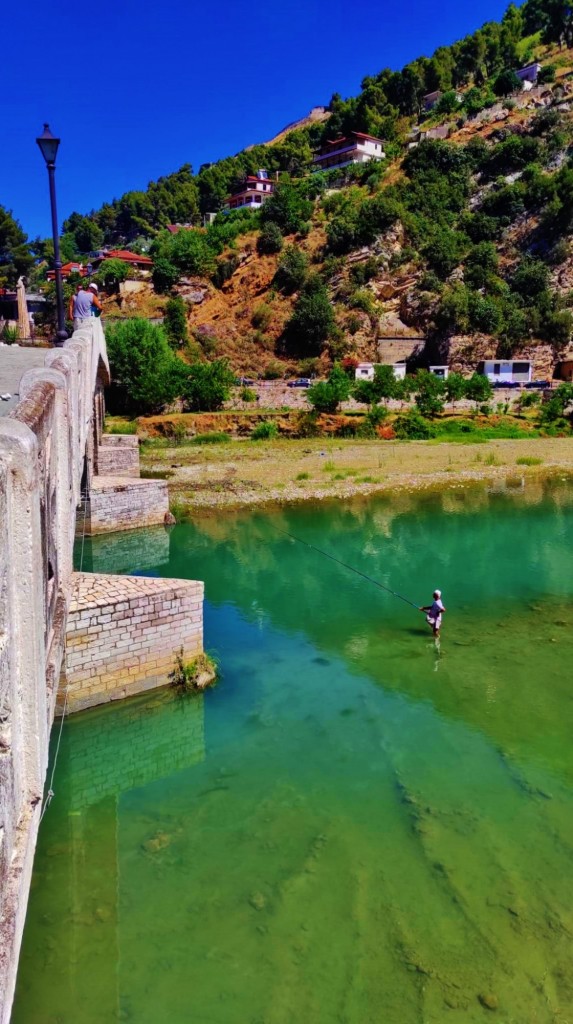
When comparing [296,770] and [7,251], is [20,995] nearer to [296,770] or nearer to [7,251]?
[296,770]

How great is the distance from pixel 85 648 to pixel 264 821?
3.69 metres

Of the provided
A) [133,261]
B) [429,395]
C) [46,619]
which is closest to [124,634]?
[46,619]

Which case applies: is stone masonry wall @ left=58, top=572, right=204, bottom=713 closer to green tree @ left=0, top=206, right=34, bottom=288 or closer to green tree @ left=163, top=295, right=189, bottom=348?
green tree @ left=163, top=295, right=189, bottom=348

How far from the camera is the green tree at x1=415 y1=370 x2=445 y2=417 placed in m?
42.9

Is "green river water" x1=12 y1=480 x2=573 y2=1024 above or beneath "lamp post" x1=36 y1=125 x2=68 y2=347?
beneath

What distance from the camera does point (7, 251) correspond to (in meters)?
60.9

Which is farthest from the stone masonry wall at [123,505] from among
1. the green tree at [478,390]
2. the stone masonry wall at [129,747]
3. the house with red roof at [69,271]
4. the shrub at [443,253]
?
the house with red roof at [69,271]

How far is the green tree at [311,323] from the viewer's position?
57.5 meters

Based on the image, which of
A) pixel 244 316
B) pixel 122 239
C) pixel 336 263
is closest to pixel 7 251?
pixel 244 316

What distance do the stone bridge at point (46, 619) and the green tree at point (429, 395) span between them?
Result: 3148 centimetres

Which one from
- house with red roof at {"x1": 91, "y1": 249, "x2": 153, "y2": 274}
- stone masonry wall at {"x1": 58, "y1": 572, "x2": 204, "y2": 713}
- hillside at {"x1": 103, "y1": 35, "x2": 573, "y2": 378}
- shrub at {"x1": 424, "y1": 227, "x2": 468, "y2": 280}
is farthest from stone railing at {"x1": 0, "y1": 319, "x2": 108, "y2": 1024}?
house with red roof at {"x1": 91, "y1": 249, "x2": 153, "y2": 274}

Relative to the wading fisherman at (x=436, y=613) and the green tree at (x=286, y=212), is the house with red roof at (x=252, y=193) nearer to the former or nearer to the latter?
the green tree at (x=286, y=212)

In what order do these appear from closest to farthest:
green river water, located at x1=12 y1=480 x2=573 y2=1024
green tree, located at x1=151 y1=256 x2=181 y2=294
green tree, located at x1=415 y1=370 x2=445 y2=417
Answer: green river water, located at x1=12 y1=480 x2=573 y2=1024, green tree, located at x1=415 y1=370 x2=445 y2=417, green tree, located at x1=151 y1=256 x2=181 y2=294

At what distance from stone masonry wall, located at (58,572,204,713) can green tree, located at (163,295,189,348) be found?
163ft
